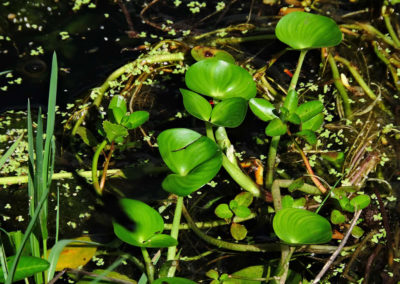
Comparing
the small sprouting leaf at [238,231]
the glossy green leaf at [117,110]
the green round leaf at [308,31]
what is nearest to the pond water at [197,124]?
the small sprouting leaf at [238,231]

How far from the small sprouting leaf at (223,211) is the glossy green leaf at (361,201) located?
333mm

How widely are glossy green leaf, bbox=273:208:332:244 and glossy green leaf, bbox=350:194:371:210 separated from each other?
210 mm

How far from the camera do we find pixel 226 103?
135 centimetres

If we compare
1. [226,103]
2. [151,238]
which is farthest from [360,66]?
[151,238]

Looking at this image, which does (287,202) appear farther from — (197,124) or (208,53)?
(208,53)

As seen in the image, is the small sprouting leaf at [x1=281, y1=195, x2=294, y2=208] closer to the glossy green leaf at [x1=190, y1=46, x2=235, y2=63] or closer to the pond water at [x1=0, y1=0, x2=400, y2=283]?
the pond water at [x1=0, y1=0, x2=400, y2=283]

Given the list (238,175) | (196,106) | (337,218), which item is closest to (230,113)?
(196,106)

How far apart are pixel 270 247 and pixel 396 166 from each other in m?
0.52

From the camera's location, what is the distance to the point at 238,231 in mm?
1379

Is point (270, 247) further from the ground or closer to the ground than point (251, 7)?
closer to the ground

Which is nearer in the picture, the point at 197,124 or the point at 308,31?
the point at 308,31

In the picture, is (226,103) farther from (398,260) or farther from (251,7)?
(251,7)

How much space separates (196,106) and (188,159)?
0.21 metres

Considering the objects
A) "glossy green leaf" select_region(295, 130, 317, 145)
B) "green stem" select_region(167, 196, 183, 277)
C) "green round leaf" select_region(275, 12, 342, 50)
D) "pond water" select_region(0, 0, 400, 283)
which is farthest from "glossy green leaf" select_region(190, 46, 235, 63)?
"green stem" select_region(167, 196, 183, 277)
